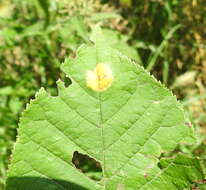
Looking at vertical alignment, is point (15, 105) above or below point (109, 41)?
below

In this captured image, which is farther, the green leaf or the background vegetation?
the background vegetation

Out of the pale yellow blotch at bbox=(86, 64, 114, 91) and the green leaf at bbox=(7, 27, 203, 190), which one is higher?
the pale yellow blotch at bbox=(86, 64, 114, 91)

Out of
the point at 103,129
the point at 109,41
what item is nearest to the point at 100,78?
the point at 103,129

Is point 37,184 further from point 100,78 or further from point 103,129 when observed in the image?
point 100,78

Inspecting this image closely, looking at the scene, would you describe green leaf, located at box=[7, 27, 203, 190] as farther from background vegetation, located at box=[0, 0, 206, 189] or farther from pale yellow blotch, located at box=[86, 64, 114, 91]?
background vegetation, located at box=[0, 0, 206, 189]

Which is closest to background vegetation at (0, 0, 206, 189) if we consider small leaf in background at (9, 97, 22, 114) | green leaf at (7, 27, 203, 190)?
small leaf in background at (9, 97, 22, 114)

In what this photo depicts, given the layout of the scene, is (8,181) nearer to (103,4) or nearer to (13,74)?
(13,74)
